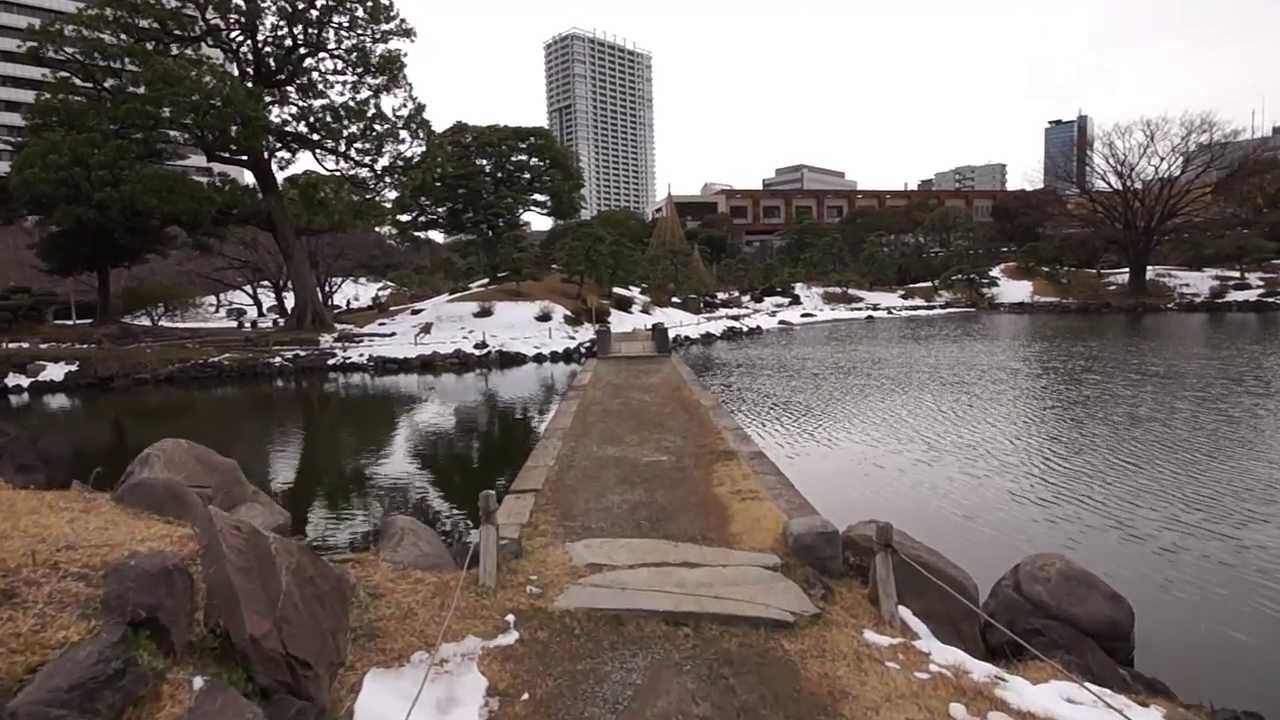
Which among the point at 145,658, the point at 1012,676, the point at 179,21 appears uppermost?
the point at 179,21

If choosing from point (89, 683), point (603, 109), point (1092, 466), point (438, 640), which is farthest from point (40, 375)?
point (603, 109)

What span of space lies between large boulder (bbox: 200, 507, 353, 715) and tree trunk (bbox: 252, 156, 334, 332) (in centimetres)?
2688

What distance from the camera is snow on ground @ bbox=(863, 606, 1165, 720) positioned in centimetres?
407

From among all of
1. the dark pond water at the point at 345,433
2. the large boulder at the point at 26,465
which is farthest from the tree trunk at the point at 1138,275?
the large boulder at the point at 26,465

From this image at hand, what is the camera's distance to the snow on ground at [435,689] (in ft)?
12.9

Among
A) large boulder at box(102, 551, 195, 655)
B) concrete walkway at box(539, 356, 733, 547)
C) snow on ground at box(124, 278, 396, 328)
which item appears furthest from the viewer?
snow on ground at box(124, 278, 396, 328)

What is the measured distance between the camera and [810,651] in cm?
463

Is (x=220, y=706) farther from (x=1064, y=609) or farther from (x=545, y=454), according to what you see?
→ (x=545, y=454)

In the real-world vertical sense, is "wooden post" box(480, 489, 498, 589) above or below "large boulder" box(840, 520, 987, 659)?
above

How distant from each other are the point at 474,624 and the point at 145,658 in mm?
1977

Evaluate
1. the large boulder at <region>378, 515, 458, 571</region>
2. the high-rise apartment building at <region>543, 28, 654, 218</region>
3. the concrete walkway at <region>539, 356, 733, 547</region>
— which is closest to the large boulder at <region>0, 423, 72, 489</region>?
the large boulder at <region>378, 515, 458, 571</region>

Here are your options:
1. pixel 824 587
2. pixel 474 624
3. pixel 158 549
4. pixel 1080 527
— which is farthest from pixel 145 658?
pixel 1080 527

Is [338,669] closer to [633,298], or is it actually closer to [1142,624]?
[1142,624]

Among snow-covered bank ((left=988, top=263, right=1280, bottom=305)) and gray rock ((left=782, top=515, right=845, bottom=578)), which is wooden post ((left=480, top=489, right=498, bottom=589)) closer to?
gray rock ((left=782, top=515, right=845, bottom=578))
